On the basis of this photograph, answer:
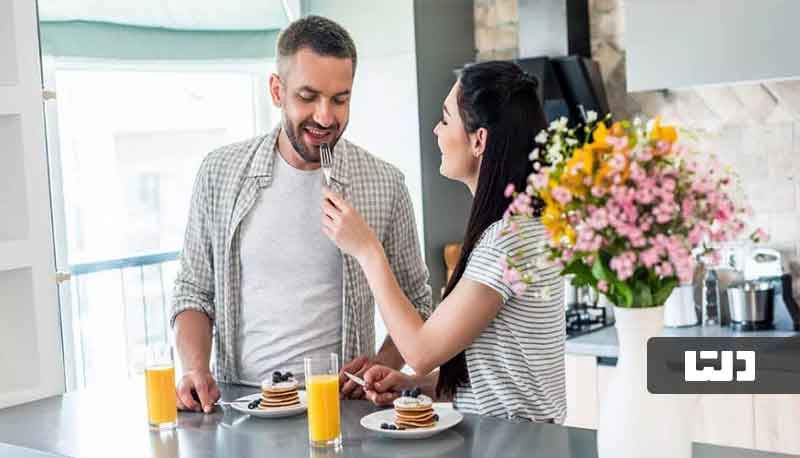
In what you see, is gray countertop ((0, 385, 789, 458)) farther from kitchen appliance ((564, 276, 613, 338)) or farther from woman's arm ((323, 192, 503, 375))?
kitchen appliance ((564, 276, 613, 338))

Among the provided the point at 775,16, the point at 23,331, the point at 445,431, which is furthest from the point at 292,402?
the point at 775,16

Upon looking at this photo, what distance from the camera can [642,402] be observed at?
169 cm

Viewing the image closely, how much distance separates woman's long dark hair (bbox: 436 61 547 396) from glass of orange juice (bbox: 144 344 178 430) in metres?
0.61

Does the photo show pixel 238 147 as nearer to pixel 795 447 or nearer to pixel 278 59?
pixel 278 59

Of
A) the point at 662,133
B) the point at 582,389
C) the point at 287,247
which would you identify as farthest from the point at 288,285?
the point at 582,389

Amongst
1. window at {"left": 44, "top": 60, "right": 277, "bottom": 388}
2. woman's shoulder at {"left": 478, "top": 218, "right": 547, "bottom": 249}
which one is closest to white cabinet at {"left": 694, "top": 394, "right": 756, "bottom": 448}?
woman's shoulder at {"left": 478, "top": 218, "right": 547, "bottom": 249}

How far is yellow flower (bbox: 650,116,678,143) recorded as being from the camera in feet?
5.25

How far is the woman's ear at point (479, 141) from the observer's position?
2.24 m

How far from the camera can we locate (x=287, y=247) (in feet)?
8.70

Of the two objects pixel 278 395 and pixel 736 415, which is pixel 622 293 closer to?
pixel 278 395

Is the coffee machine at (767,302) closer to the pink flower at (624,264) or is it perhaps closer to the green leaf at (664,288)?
the green leaf at (664,288)

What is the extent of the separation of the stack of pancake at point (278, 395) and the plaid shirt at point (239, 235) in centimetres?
36

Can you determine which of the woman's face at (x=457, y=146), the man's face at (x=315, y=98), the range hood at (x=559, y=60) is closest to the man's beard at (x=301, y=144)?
the man's face at (x=315, y=98)

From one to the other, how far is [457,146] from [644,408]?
82 centimetres
